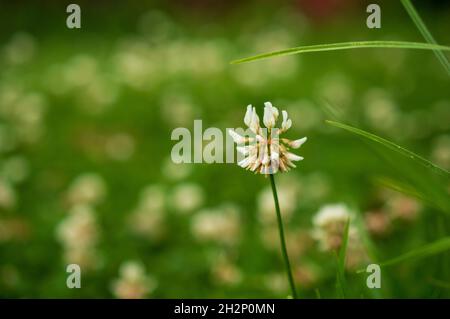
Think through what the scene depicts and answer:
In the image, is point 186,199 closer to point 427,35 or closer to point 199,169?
point 199,169

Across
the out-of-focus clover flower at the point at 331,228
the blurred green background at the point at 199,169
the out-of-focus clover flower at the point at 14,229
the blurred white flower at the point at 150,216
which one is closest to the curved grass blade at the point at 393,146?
the blurred green background at the point at 199,169

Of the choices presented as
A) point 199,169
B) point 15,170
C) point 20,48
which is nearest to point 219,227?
point 199,169

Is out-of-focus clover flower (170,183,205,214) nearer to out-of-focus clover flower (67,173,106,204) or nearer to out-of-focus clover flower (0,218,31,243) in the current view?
out-of-focus clover flower (67,173,106,204)

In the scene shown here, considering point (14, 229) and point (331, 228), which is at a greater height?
point (14, 229)

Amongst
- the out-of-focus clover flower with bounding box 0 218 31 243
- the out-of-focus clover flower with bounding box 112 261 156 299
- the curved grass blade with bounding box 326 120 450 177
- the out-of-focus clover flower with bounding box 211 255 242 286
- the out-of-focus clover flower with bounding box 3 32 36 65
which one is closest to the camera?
the curved grass blade with bounding box 326 120 450 177

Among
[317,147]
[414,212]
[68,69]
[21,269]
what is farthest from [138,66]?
[414,212]

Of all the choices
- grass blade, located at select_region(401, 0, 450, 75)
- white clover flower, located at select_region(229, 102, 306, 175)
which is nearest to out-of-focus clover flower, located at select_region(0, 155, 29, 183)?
white clover flower, located at select_region(229, 102, 306, 175)
